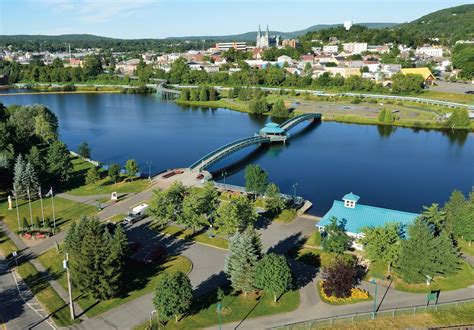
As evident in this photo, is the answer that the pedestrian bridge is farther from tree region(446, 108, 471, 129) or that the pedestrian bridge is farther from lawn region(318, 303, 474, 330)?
lawn region(318, 303, 474, 330)

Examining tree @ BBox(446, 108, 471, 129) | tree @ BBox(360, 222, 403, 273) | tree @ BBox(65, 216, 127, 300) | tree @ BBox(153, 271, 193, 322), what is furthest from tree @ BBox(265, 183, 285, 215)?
tree @ BBox(446, 108, 471, 129)

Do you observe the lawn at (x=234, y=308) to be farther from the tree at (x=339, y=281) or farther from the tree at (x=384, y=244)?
the tree at (x=384, y=244)

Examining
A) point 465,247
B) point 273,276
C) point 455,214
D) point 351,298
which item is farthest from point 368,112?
point 273,276

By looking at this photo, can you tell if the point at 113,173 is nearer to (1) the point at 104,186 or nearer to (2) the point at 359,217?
(1) the point at 104,186

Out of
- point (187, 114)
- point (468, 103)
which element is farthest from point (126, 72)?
point (468, 103)

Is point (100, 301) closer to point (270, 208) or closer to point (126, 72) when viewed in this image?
point (270, 208)
